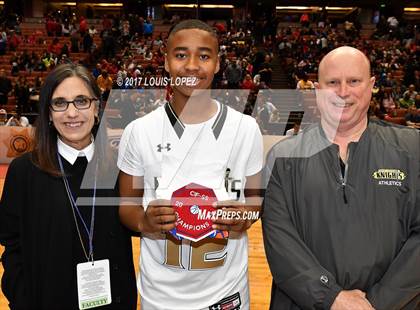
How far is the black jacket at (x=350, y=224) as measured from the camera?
1850mm

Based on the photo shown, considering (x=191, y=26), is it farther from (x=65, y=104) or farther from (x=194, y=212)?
(x=194, y=212)

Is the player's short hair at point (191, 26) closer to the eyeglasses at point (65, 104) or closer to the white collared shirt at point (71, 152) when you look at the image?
the eyeglasses at point (65, 104)

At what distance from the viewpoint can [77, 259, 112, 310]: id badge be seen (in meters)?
1.96

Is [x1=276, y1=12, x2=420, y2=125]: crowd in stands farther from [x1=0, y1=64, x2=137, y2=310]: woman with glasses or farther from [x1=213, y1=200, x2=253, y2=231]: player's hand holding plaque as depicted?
[x1=0, y1=64, x2=137, y2=310]: woman with glasses

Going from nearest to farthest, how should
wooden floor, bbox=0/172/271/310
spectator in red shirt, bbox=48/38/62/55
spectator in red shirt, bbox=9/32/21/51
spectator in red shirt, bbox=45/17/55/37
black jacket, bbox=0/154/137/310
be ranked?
black jacket, bbox=0/154/137/310 → wooden floor, bbox=0/172/271/310 → spectator in red shirt, bbox=48/38/62/55 → spectator in red shirt, bbox=9/32/21/51 → spectator in red shirt, bbox=45/17/55/37

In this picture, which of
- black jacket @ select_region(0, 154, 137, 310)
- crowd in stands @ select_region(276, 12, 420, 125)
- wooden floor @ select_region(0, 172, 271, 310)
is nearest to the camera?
black jacket @ select_region(0, 154, 137, 310)

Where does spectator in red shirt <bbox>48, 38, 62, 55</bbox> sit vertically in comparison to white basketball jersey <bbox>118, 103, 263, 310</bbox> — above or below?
above

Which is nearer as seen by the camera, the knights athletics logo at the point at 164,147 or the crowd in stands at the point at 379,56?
the knights athletics logo at the point at 164,147

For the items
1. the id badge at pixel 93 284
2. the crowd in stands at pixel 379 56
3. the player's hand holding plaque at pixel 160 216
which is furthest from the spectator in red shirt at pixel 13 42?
the player's hand holding plaque at pixel 160 216

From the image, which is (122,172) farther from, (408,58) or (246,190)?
(408,58)

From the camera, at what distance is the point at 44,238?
76.8 inches

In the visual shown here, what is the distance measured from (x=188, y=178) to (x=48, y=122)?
62 centimetres

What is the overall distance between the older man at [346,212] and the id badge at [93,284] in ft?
2.22

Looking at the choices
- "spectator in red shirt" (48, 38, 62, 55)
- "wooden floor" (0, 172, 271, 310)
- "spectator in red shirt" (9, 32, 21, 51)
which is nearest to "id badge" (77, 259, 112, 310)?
"wooden floor" (0, 172, 271, 310)
